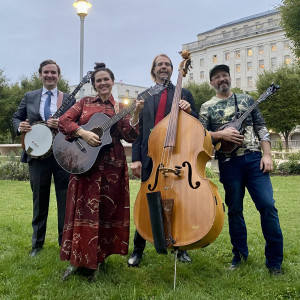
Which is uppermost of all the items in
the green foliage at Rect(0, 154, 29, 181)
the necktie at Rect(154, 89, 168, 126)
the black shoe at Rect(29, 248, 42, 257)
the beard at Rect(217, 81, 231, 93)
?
the beard at Rect(217, 81, 231, 93)

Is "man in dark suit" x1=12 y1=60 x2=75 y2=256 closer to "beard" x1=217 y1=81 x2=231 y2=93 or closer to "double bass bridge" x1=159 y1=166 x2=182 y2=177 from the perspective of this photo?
"double bass bridge" x1=159 y1=166 x2=182 y2=177

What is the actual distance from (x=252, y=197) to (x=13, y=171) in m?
11.8

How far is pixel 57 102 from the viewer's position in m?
4.62

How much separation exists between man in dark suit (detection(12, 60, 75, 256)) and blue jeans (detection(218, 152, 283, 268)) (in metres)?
2.08

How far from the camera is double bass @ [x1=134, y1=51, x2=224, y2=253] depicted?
2.93 metres

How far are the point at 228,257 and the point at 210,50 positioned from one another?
74.5 m

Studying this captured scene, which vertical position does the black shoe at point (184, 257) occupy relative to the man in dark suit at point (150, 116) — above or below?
below

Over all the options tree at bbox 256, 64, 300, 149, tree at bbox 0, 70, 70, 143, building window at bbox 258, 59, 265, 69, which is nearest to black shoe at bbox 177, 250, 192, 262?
tree at bbox 0, 70, 70, 143

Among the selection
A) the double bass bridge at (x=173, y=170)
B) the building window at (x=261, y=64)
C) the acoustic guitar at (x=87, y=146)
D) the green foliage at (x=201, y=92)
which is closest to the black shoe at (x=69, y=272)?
the acoustic guitar at (x=87, y=146)

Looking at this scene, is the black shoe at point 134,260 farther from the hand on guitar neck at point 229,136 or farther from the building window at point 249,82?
the building window at point 249,82

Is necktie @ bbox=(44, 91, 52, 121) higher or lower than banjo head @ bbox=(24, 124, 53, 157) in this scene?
higher

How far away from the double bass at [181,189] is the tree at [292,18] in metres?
14.6

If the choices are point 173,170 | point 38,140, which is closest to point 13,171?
point 38,140

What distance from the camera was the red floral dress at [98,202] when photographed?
137 inches
